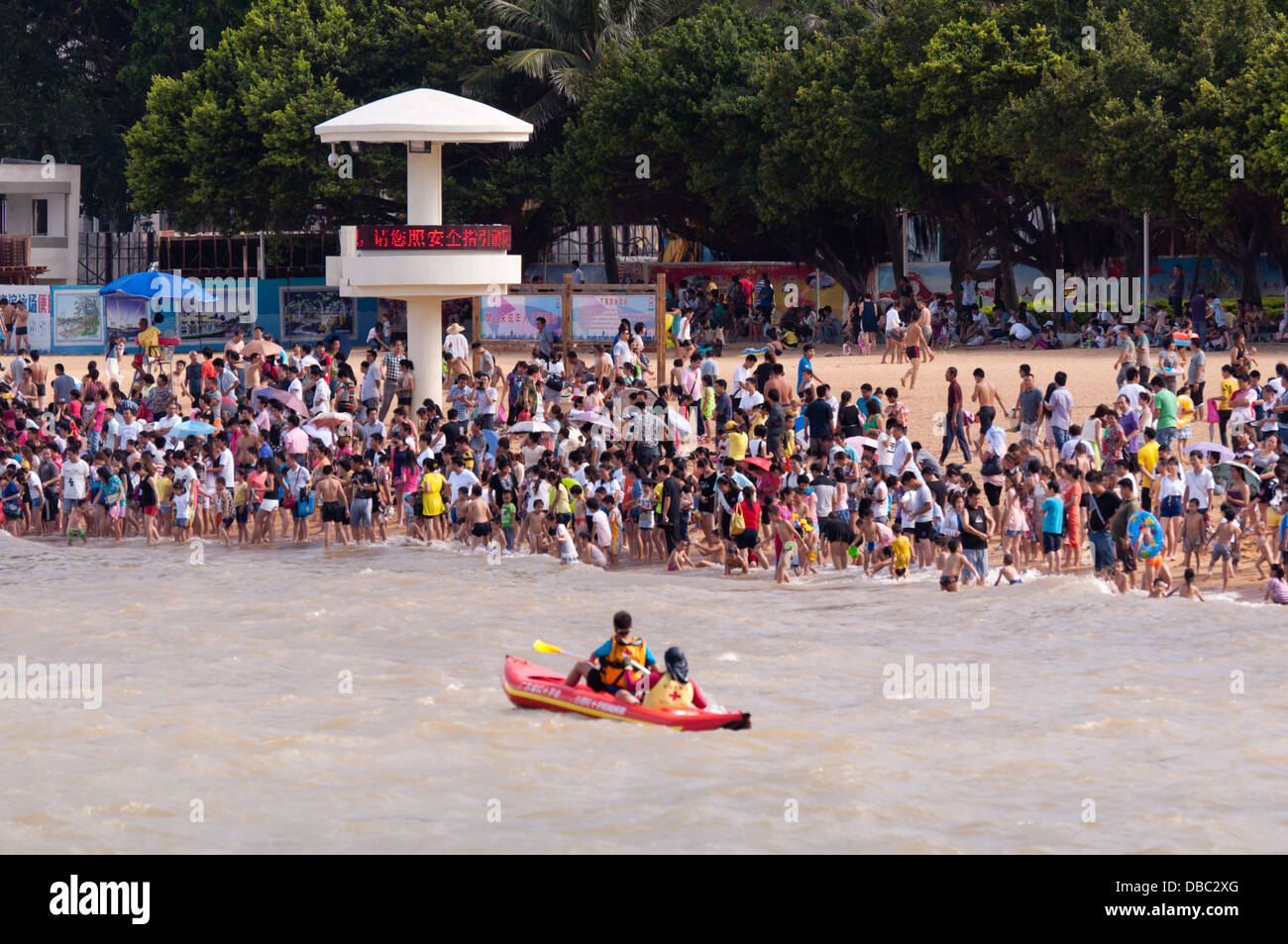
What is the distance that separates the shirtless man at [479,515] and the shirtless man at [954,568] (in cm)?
607

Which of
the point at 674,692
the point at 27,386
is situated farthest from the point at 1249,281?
the point at 674,692

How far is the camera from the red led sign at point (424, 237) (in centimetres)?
2984

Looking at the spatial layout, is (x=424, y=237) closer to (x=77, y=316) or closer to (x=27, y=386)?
(x=27, y=386)

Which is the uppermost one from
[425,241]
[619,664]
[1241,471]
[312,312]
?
[425,241]

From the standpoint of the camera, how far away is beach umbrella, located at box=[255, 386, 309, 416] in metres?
26.5

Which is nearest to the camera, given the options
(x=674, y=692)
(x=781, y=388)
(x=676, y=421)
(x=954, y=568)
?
(x=674, y=692)

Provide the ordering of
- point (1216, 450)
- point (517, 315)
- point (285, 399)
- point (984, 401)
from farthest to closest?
1. point (517, 315)
2. point (285, 399)
3. point (984, 401)
4. point (1216, 450)

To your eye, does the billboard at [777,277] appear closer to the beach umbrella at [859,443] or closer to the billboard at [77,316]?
the billboard at [77,316]

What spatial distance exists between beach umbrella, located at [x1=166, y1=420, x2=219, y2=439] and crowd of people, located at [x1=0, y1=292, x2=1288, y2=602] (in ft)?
0.27

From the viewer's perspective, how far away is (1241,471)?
66.6 ft

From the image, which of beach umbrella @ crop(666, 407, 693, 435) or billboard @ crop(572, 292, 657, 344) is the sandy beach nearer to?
billboard @ crop(572, 292, 657, 344)

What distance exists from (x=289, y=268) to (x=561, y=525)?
102 ft

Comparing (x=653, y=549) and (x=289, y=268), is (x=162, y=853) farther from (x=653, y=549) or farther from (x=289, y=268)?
(x=289, y=268)

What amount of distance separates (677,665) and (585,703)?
41.0 inches
